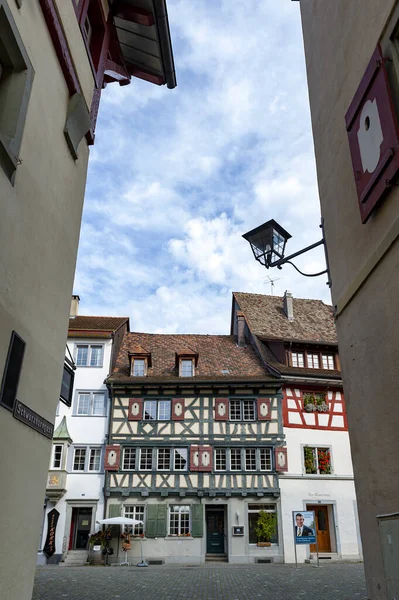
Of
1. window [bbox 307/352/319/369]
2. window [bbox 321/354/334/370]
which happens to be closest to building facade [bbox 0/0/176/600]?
window [bbox 307/352/319/369]

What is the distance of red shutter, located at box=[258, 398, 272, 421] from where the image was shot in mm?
22891

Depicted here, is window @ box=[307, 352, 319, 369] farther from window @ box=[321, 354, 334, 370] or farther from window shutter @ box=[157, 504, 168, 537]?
window shutter @ box=[157, 504, 168, 537]

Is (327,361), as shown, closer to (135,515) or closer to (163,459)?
(163,459)

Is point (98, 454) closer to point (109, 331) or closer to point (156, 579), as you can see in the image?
point (109, 331)

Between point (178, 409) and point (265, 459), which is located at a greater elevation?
point (178, 409)

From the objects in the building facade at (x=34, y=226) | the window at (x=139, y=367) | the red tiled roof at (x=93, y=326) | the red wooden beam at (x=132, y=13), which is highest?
the red tiled roof at (x=93, y=326)

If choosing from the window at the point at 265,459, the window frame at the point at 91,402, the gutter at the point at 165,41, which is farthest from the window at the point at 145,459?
the gutter at the point at 165,41

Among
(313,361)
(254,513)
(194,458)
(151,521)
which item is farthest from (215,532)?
(313,361)

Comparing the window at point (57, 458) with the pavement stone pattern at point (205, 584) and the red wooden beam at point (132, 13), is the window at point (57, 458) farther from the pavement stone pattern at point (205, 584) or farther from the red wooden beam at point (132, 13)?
the red wooden beam at point (132, 13)

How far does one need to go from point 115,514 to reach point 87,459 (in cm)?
260

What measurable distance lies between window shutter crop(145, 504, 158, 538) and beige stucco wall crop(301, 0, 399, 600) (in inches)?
743

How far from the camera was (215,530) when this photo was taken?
72.5 ft

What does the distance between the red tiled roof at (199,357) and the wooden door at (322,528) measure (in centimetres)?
602

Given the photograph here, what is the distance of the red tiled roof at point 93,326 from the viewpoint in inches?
960
